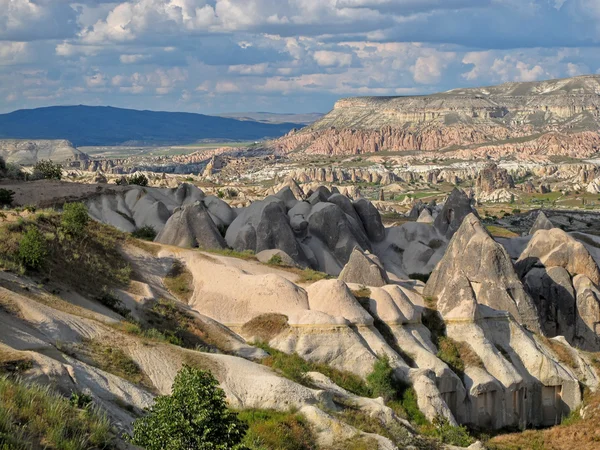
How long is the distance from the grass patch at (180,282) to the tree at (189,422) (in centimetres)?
1607

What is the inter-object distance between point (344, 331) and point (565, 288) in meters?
14.1

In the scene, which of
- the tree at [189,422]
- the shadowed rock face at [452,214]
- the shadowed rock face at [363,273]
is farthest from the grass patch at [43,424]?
the shadowed rock face at [452,214]

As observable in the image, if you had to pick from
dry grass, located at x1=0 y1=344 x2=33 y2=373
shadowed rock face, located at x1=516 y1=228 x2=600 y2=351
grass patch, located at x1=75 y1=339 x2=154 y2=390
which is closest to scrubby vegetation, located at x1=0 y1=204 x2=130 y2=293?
grass patch, located at x1=75 y1=339 x2=154 y2=390

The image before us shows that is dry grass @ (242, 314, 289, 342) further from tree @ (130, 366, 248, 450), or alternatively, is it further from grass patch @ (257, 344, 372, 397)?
tree @ (130, 366, 248, 450)

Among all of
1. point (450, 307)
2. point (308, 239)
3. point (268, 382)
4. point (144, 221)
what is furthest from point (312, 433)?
point (144, 221)

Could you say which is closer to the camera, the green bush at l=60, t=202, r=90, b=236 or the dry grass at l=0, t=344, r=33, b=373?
the dry grass at l=0, t=344, r=33, b=373

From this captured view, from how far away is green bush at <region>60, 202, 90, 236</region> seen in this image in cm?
3003

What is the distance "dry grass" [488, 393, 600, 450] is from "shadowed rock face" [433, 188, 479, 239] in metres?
26.3

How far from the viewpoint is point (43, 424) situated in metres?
11.6

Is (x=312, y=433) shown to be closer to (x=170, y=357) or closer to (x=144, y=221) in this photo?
(x=170, y=357)

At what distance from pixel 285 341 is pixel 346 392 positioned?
3666 millimetres

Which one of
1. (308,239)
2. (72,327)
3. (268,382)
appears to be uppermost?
(72,327)

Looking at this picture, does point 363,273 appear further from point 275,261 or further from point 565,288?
point 565,288

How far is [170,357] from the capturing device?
20.8 m
